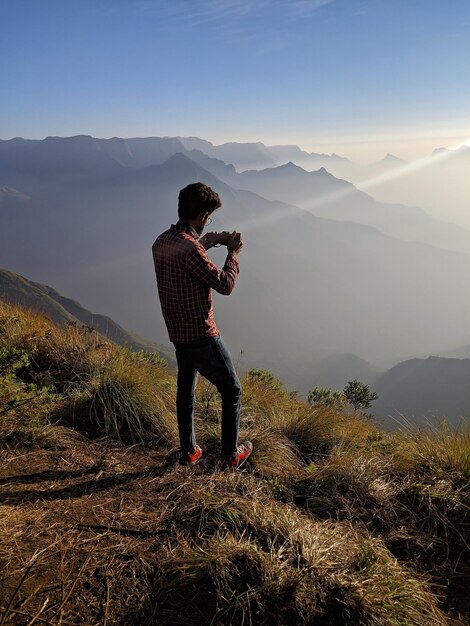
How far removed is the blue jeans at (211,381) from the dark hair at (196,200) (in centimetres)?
109

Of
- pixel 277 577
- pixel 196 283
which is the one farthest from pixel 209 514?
pixel 196 283

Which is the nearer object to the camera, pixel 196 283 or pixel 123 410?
pixel 196 283

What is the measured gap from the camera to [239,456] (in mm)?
3938

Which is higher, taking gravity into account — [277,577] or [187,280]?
[187,280]

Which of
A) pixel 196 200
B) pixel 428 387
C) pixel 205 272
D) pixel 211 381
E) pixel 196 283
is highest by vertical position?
pixel 196 200

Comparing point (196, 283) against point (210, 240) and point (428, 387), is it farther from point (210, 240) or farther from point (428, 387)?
point (428, 387)

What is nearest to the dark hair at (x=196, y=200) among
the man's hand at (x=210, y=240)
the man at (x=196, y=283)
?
the man at (x=196, y=283)

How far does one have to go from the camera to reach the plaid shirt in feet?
10.9

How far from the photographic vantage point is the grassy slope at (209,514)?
2115 millimetres

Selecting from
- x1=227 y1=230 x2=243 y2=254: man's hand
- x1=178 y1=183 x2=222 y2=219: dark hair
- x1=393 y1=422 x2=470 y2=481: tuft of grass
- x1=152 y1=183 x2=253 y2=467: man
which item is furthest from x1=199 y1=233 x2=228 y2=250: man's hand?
x1=393 y1=422 x2=470 y2=481: tuft of grass

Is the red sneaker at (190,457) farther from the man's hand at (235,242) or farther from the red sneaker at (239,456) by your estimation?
the man's hand at (235,242)

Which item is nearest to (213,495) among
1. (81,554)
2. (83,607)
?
(81,554)

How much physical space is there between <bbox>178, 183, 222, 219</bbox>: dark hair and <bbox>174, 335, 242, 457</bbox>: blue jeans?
1095mm

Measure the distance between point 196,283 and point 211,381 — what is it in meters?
0.92
